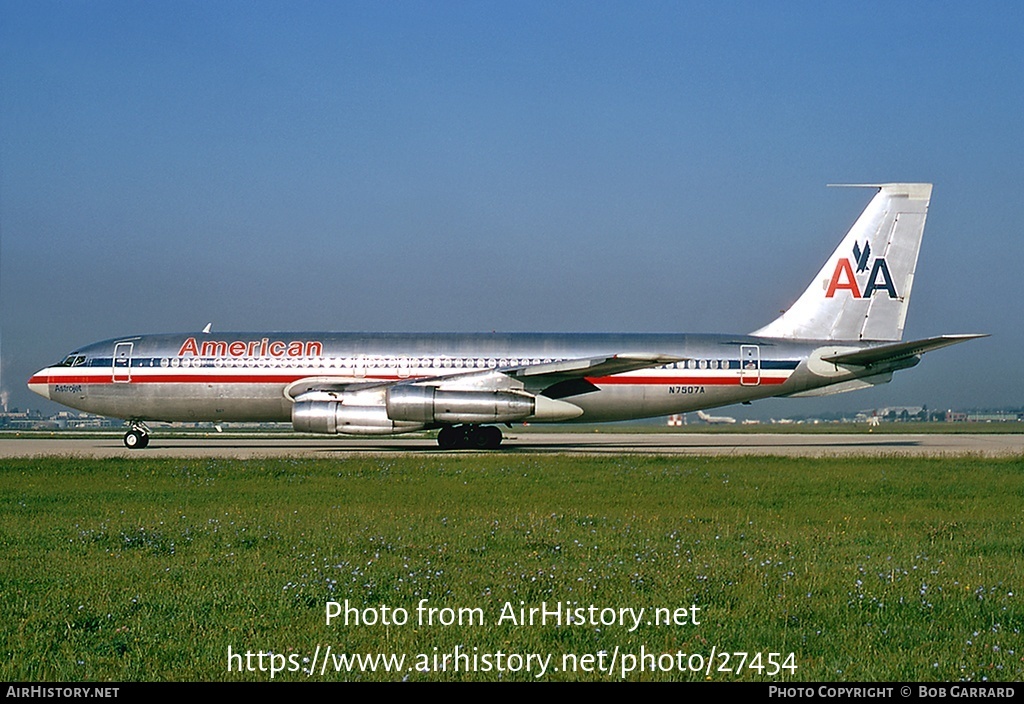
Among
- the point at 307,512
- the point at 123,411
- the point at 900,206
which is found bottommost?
the point at 123,411

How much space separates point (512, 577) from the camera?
8094 millimetres

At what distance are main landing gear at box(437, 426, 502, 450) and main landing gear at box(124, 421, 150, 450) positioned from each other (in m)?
9.83

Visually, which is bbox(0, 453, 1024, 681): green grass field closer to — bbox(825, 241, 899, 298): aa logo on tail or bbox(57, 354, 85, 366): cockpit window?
bbox(825, 241, 899, 298): aa logo on tail

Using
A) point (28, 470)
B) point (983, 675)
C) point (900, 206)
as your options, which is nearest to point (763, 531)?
point (983, 675)

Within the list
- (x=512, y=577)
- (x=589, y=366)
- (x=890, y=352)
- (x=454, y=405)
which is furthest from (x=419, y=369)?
(x=512, y=577)

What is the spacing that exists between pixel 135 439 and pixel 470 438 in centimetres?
1102

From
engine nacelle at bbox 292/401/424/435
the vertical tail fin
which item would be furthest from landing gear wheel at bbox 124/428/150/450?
the vertical tail fin

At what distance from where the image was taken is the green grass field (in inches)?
231

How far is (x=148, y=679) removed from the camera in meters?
5.47

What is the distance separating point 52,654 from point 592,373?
23639mm

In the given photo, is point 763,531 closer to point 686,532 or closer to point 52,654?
point 686,532

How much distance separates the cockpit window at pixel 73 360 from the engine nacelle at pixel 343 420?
8.82 m

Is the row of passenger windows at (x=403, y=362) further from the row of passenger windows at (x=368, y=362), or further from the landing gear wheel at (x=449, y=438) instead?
the landing gear wheel at (x=449, y=438)

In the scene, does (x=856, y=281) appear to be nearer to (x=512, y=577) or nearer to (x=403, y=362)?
(x=403, y=362)
